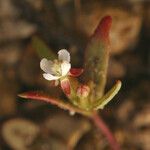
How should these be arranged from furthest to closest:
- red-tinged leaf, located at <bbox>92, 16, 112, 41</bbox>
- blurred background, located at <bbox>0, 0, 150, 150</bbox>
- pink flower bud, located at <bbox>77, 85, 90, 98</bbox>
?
1. blurred background, located at <bbox>0, 0, 150, 150</bbox>
2. red-tinged leaf, located at <bbox>92, 16, 112, 41</bbox>
3. pink flower bud, located at <bbox>77, 85, 90, 98</bbox>

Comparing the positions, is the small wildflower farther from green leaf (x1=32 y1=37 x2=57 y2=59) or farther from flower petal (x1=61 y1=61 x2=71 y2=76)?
green leaf (x1=32 y1=37 x2=57 y2=59)

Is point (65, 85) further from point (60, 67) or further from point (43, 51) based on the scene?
point (43, 51)

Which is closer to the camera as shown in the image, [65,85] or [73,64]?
[65,85]

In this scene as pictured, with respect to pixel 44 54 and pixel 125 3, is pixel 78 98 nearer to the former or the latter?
pixel 44 54

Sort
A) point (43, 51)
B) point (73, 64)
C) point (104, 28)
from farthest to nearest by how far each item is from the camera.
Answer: point (73, 64) < point (43, 51) < point (104, 28)

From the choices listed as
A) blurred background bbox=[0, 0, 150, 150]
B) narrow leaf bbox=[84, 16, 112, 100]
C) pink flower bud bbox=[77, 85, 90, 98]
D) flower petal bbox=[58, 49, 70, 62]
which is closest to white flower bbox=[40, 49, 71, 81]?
flower petal bbox=[58, 49, 70, 62]

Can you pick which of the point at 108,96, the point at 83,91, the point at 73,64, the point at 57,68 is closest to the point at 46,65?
the point at 57,68
